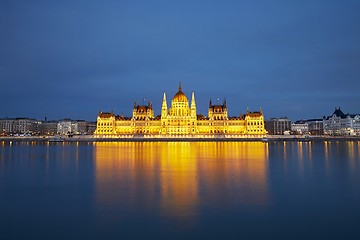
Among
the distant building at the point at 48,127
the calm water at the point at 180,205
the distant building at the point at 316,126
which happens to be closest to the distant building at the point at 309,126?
the distant building at the point at 316,126

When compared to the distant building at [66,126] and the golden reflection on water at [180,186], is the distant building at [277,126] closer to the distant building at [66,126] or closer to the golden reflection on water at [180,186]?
the distant building at [66,126]

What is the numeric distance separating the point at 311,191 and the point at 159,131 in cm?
11103

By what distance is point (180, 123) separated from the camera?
128625mm

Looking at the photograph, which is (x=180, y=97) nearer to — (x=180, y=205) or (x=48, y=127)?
(x=48, y=127)

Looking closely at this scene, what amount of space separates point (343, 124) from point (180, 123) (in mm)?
68808

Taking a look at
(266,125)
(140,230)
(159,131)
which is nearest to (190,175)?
(140,230)

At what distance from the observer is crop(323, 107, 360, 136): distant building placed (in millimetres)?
135750

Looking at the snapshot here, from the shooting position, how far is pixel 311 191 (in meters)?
19.5

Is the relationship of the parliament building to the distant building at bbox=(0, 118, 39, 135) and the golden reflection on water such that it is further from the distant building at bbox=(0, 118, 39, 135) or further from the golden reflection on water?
the golden reflection on water

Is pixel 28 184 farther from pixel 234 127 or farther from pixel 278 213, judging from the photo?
pixel 234 127

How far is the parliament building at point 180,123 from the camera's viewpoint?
128750 millimetres

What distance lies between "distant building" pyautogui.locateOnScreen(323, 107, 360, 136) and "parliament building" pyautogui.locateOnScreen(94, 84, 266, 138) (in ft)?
121

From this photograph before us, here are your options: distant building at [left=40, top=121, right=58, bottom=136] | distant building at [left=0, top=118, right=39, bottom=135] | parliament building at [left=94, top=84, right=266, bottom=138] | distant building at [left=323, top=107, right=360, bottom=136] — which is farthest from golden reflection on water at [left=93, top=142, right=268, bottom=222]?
distant building at [left=40, top=121, right=58, bottom=136]

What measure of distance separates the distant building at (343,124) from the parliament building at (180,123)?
36.9 metres
